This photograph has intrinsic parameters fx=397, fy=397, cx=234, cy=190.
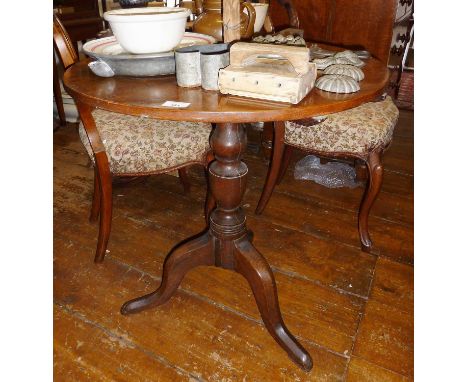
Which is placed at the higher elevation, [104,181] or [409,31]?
[409,31]

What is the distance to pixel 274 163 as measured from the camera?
1886 millimetres

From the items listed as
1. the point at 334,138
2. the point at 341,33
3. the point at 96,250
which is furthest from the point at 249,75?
the point at 341,33

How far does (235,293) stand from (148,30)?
985 millimetres

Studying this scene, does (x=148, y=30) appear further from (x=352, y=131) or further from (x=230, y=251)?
(x=352, y=131)

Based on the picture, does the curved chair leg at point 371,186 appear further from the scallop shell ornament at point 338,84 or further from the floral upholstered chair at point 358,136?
the scallop shell ornament at point 338,84

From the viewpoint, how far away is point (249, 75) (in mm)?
945

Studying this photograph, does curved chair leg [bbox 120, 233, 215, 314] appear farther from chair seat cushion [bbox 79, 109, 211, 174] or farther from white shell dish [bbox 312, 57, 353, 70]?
white shell dish [bbox 312, 57, 353, 70]

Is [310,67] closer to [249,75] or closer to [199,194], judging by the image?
[249,75]

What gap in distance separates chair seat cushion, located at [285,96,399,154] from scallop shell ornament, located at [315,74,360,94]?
1.79 ft

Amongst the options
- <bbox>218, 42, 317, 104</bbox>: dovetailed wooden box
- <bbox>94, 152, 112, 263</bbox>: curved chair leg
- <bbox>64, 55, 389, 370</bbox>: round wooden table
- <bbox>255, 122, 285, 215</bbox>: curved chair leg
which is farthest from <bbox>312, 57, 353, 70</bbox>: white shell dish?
<bbox>94, 152, 112, 263</bbox>: curved chair leg

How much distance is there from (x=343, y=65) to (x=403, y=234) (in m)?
1.09

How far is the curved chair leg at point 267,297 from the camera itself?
4.10ft

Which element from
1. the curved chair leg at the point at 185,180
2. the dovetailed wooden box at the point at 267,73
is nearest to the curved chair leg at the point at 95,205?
the curved chair leg at the point at 185,180

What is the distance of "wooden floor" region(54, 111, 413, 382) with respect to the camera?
49.5 inches
